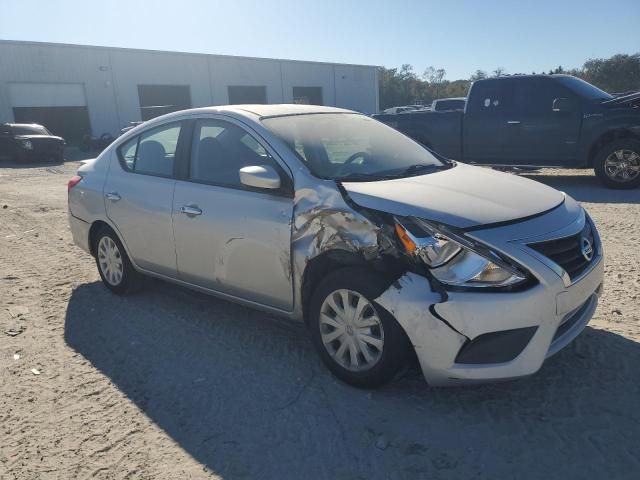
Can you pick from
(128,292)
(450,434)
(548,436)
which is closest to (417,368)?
(450,434)

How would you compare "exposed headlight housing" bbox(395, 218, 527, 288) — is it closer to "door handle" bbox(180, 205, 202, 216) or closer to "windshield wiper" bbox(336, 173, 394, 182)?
"windshield wiper" bbox(336, 173, 394, 182)

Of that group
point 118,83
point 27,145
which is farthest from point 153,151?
point 118,83

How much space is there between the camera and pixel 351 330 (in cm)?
312

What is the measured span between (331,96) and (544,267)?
44.3m

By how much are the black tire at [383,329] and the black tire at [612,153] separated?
7.58 metres

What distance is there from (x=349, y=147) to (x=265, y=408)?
6.28 feet

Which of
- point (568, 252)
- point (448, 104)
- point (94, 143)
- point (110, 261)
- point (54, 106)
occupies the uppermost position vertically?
point (54, 106)

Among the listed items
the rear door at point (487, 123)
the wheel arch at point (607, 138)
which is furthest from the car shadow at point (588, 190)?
the rear door at point (487, 123)

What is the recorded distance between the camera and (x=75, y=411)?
3150mm

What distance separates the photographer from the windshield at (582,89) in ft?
30.5

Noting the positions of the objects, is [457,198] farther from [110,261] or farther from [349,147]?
[110,261]

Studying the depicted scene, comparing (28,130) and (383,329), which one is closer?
(383,329)

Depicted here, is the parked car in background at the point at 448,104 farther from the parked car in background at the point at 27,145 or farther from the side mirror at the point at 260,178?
the side mirror at the point at 260,178

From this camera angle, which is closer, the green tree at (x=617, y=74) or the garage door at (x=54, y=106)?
the garage door at (x=54, y=106)
